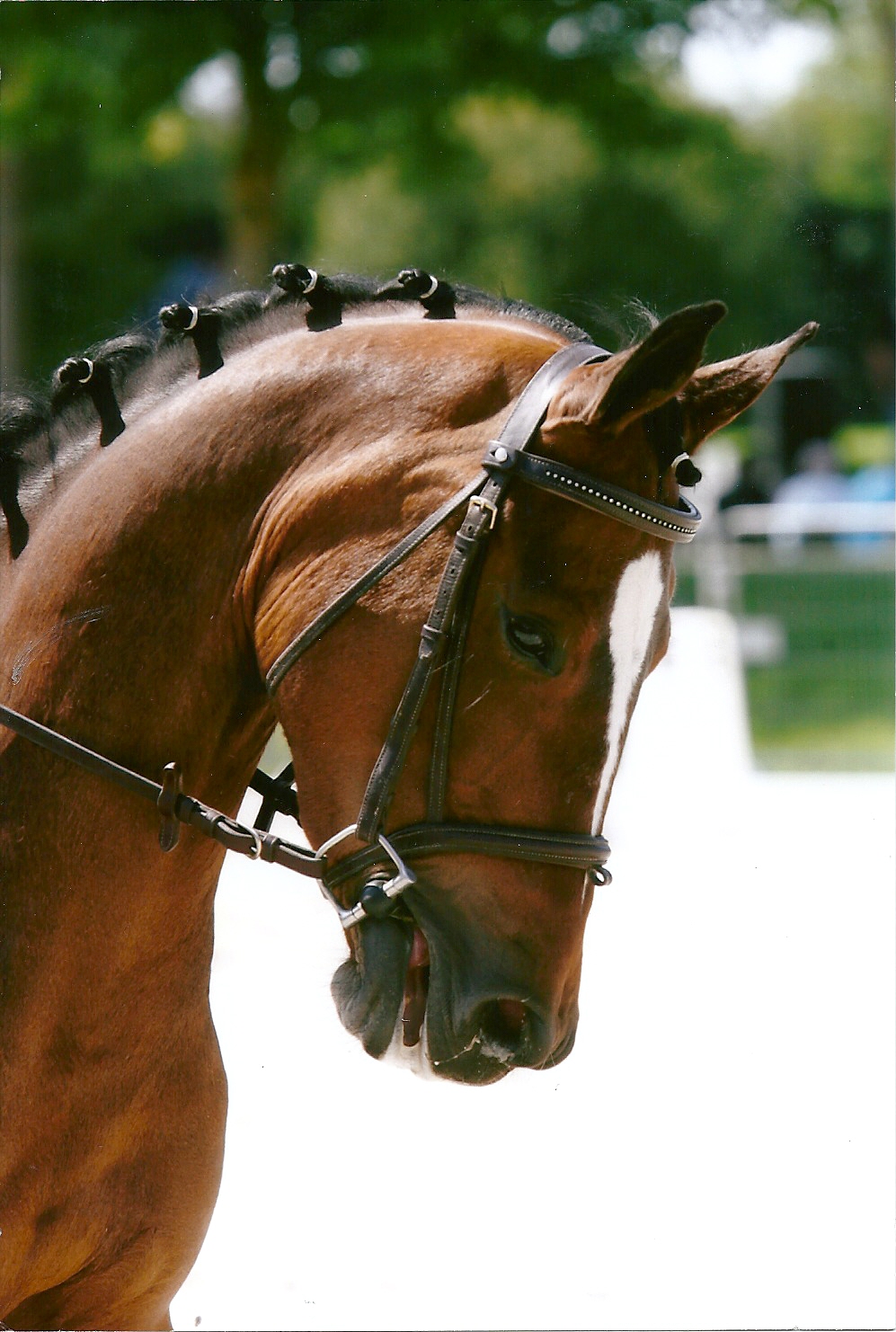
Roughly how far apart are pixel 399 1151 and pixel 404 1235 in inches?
20.4

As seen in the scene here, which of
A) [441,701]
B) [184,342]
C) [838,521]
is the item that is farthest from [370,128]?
[441,701]

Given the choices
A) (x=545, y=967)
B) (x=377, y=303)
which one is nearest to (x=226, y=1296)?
(x=545, y=967)

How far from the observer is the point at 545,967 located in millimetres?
1745

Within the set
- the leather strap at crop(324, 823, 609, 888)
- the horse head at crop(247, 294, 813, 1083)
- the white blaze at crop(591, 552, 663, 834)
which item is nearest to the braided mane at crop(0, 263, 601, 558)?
the horse head at crop(247, 294, 813, 1083)

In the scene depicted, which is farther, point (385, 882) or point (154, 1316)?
point (154, 1316)

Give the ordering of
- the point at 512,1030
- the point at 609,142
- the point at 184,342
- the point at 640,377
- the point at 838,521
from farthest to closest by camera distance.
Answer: the point at 609,142 → the point at 838,521 → the point at 184,342 → the point at 512,1030 → the point at 640,377

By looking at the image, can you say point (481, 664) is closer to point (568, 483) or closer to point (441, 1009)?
point (568, 483)

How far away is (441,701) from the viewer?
1.70 metres

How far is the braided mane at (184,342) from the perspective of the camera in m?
1.94

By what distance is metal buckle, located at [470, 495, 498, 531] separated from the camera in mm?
1679

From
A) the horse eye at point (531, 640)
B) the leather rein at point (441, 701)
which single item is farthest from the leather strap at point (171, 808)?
the horse eye at point (531, 640)

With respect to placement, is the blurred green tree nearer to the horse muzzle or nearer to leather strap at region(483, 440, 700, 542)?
leather strap at region(483, 440, 700, 542)

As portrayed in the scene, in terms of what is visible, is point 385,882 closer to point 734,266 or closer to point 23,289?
point 23,289

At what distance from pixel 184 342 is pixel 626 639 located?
84 cm
